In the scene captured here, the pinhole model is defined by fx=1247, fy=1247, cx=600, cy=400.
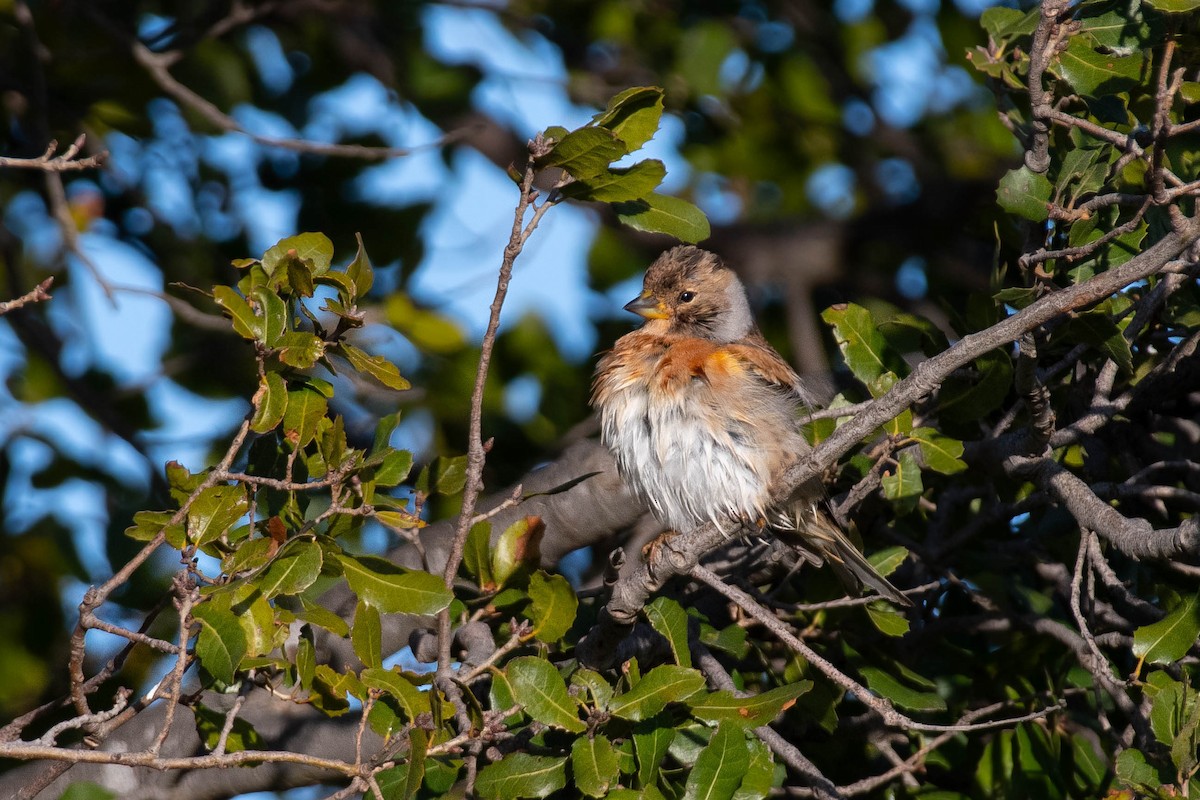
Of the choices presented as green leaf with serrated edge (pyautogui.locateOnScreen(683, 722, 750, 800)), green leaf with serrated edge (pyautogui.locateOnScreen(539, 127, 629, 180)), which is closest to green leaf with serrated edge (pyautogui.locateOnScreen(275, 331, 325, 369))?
green leaf with serrated edge (pyautogui.locateOnScreen(539, 127, 629, 180))

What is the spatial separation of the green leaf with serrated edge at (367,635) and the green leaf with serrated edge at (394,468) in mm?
394

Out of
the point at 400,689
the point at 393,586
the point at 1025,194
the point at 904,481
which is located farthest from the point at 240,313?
the point at 1025,194

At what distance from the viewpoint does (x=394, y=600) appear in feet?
11.0

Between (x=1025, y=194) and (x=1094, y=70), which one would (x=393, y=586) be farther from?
(x=1094, y=70)

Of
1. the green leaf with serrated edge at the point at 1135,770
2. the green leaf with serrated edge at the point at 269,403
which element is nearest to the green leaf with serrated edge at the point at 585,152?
the green leaf with serrated edge at the point at 269,403

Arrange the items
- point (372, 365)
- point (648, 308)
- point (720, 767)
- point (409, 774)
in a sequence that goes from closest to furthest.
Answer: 1. point (409, 774)
2. point (720, 767)
3. point (372, 365)
4. point (648, 308)

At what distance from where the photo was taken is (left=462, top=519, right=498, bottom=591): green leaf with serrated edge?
390 cm

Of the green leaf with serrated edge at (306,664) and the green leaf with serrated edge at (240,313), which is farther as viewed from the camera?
the green leaf with serrated edge at (306,664)

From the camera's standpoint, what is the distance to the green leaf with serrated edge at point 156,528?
320 cm

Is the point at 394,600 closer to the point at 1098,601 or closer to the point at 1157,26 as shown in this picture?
the point at 1098,601

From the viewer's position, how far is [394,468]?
3.62 meters

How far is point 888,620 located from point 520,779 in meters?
1.30

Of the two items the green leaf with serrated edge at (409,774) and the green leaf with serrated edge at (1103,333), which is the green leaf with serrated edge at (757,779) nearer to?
the green leaf with serrated edge at (409,774)

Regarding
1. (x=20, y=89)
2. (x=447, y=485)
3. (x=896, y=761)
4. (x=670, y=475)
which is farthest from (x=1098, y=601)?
(x=20, y=89)
